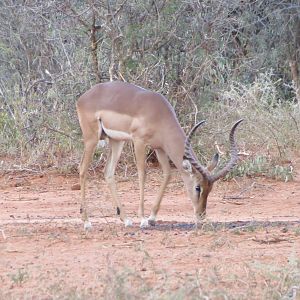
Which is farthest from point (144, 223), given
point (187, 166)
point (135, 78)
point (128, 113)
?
point (135, 78)

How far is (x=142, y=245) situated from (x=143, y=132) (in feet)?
6.72

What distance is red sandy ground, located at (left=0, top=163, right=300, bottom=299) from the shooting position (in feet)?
19.3

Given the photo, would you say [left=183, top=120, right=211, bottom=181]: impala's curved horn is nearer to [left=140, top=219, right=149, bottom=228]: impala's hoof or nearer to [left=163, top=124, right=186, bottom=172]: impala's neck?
[left=163, top=124, right=186, bottom=172]: impala's neck

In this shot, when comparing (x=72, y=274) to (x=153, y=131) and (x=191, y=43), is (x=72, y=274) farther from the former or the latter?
(x=191, y=43)

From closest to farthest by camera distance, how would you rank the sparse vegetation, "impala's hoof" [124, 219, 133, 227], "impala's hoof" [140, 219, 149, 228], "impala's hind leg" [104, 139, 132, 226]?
"impala's hoof" [140, 219, 149, 228], "impala's hoof" [124, 219, 133, 227], "impala's hind leg" [104, 139, 132, 226], the sparse vegetation

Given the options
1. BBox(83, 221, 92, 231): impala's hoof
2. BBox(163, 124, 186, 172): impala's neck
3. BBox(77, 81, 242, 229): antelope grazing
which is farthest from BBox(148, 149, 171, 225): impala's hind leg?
BBox(83, 221, 92, 231): impala's hoof

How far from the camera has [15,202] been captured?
11484 millimetres

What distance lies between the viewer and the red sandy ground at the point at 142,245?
587cm

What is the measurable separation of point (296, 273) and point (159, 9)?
25.1ft

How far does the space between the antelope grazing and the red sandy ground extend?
37cm

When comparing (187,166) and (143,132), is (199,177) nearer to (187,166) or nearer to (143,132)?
(187,166)

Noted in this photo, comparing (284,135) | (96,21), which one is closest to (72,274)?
(96,21)

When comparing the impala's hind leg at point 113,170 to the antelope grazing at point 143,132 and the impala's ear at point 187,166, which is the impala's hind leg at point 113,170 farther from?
the impala's ear at point 187,166

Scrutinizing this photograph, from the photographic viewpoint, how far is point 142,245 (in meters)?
7.50
